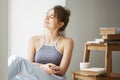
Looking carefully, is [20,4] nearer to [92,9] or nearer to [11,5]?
[11,5]

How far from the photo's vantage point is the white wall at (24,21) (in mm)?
2207

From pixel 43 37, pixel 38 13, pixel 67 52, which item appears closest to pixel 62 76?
pixel 67 52

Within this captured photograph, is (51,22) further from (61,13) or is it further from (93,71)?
(93,71)

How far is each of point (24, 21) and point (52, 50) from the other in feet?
1.66

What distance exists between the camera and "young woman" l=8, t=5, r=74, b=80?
1.72m

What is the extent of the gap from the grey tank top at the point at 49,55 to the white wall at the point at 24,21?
14.3 inches

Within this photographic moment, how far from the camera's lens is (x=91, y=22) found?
2314 mm

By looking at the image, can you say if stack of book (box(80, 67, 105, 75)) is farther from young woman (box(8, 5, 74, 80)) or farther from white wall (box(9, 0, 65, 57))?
white wall (box(9, 0, 65, 57))

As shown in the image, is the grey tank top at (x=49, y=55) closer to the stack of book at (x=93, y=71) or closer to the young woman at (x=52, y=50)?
the young woman at (x=52, y=50)

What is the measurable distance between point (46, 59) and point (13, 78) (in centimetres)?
44
